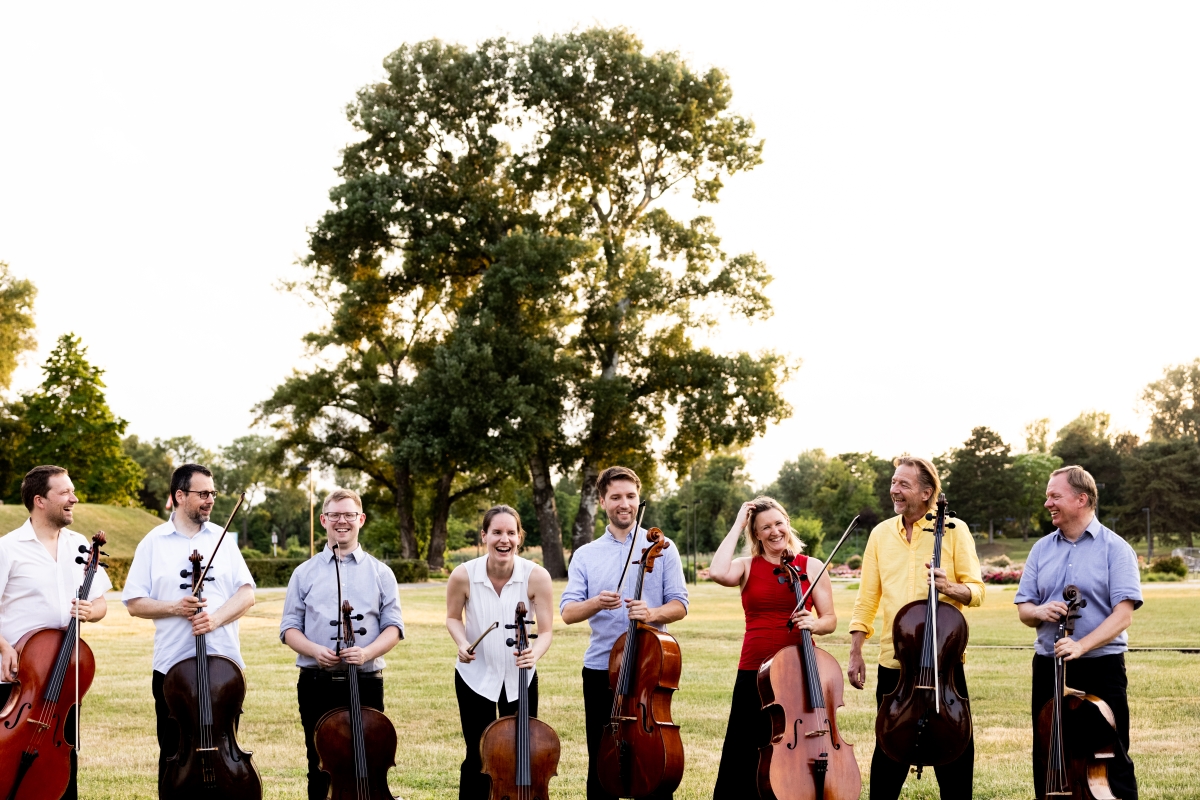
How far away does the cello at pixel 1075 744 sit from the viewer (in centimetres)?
523

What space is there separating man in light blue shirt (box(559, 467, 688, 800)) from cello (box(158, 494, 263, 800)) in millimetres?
1649

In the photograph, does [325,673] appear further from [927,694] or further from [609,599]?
[927,694]

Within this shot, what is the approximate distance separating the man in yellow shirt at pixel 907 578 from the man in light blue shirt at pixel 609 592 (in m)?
0.97

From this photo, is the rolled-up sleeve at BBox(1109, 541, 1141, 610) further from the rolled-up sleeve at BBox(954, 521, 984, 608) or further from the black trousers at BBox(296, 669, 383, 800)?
the black trousers at BBox(296, 669, 383, 800)

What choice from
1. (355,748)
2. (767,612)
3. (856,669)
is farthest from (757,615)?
(355,748)

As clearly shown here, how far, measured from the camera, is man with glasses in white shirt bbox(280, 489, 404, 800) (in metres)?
5.94

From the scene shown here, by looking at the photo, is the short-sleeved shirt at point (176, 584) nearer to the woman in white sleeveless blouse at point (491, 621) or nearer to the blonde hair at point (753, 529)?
the woman in white sleeveless blouse at point (491, 621)

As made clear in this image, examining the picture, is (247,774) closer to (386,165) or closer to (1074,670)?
(1074,670)

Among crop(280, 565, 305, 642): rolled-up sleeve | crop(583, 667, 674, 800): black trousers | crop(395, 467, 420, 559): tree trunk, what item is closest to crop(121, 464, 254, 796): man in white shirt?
crop(280, 565, 305, 642): rolled-up sleeve

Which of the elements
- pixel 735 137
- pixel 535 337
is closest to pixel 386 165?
pixel 535 337

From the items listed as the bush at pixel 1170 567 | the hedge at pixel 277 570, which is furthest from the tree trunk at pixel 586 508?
the bush at pixel 1170 567

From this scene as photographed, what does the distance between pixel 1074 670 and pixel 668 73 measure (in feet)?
110

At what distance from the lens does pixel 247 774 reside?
18.4ft

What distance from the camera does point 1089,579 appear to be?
18.4ft
